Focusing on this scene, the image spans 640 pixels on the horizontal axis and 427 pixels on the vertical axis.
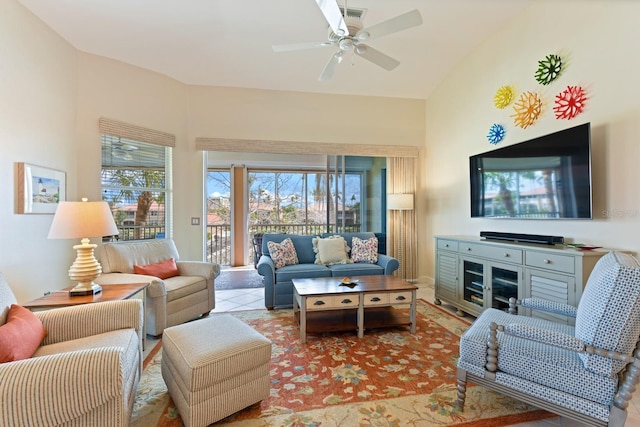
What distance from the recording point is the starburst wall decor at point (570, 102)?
2.63 meters

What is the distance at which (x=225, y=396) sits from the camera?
162 cm

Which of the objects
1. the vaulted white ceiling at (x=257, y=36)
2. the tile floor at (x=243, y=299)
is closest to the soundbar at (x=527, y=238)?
the tile floor at (x=243, y=299)

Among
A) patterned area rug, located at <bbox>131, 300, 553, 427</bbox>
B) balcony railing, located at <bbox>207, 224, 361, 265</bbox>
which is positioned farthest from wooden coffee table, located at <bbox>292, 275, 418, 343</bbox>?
balcony railing, located at <bbox>207, 224, 361, 265</bbox>

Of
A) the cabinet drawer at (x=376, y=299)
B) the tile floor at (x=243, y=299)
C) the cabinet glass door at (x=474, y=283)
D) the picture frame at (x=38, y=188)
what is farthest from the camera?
the tile floor at (x=243, y=299)

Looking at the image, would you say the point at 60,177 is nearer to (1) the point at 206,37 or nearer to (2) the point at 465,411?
(1) the point at 206,37

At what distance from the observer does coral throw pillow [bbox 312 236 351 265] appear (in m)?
4.09

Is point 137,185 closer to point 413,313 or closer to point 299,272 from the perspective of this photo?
point 299,272

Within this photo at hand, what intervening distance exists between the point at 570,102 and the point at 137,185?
498cm

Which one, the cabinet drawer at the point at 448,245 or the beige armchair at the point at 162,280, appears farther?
the cabinet drawer at the point at 448,245

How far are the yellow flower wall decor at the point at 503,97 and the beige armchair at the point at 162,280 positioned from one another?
3.88m

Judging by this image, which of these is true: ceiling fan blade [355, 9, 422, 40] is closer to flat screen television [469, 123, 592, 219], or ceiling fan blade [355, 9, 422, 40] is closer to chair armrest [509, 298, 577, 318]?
flat screen television [469, 123, 592, 219]

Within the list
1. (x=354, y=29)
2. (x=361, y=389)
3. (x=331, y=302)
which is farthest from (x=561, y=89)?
(x=361, y=389)

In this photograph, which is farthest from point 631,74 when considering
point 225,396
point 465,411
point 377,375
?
point 225,396

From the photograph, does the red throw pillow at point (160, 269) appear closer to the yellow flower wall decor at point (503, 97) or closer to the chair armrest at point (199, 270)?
the chair armrest at point (199, 270)
